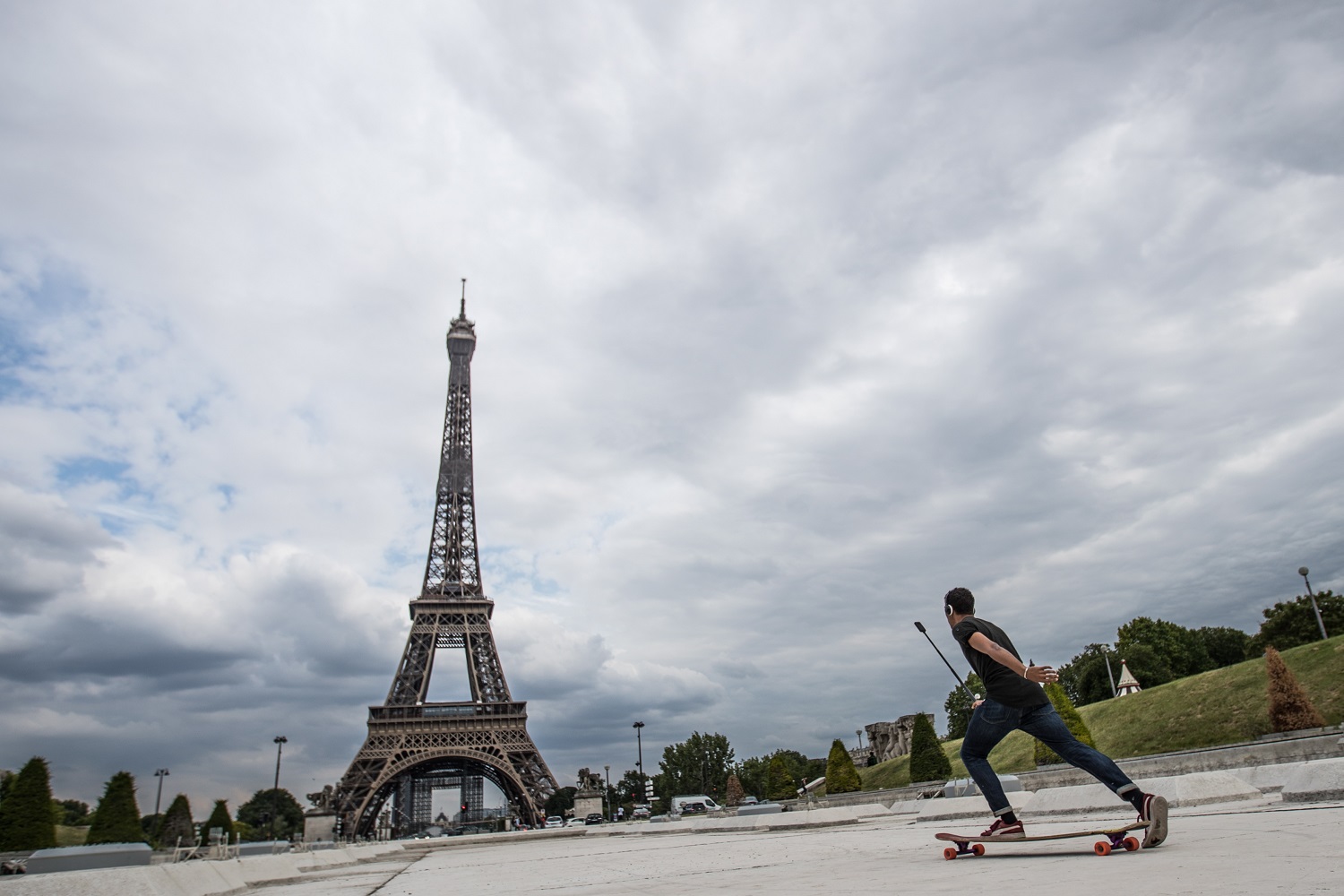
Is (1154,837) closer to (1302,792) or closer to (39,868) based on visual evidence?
(1302,792)

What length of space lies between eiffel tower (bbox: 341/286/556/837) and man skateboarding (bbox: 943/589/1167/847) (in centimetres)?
5233

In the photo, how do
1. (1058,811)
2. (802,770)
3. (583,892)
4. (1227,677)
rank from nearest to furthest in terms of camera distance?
(583,892) < (1058,811) < (1227,677) < (802,770)

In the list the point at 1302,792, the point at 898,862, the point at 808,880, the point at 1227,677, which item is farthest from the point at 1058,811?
the point at 1227,677

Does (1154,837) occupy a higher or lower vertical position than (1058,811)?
higher

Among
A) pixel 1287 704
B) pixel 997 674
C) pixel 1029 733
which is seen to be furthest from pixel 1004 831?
pixel 1287 704

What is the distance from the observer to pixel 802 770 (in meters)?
112

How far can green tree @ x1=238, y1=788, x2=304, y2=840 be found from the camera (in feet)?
355

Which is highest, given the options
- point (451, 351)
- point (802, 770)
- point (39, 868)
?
point (451, 351)

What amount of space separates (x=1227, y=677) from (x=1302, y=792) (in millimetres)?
34315

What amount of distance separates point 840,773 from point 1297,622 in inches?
1930

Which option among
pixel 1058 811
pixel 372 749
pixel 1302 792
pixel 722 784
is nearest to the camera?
pixel 1302 792

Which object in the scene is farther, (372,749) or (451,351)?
(451,351)

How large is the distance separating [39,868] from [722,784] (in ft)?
223

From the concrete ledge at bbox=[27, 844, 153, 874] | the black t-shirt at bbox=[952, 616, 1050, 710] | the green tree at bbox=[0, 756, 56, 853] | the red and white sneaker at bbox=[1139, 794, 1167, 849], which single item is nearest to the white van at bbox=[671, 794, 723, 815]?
the green tree at bbox=[0, 756, 56, 853]
